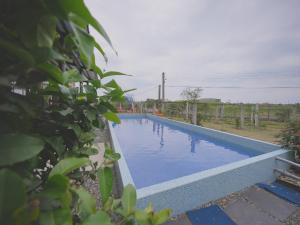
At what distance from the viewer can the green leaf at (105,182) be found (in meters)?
0.73

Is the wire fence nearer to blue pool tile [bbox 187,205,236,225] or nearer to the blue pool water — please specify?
the blue pool water

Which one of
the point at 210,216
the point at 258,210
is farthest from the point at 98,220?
the point at 258,210

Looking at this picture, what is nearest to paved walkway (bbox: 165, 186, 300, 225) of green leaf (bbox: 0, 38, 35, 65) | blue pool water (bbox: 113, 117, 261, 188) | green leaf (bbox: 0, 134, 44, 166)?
blue pool water (bbox: 113, 117, 261, 188)

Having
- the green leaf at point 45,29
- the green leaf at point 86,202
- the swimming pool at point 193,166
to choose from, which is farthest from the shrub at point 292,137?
the green leaf at point 45,29

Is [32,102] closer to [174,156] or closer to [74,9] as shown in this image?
[74,9]

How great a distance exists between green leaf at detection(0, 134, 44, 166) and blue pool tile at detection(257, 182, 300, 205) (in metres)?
3.92

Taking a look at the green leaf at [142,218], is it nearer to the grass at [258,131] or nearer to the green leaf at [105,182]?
the green leaf at [105,182]

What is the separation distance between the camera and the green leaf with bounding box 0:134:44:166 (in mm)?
340

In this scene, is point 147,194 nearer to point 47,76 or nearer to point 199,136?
point 47,76

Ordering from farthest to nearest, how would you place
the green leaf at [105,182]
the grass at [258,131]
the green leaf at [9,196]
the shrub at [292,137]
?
1. the grass at [258,131]
2. the shrub at [292,137]
3. the green leaf at [105,182]
4. the green leaf at [9,196]

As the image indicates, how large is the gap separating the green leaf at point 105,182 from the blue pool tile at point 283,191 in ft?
11.6

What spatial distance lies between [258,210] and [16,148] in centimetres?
332

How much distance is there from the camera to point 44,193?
40cm

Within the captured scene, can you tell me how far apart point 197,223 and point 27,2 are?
9.08ft
